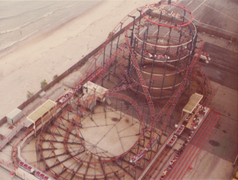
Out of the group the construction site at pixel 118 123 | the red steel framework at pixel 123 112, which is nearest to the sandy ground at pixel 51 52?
the construction site at pixel 118 123

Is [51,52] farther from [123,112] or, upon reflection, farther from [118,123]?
[118,123]

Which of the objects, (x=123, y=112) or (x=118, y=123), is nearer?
(x=118, y=123)

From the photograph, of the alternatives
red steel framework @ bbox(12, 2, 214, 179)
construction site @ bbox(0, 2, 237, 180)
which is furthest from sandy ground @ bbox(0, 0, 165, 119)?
red steel framework @ bbox(12, 2, 214, 179)

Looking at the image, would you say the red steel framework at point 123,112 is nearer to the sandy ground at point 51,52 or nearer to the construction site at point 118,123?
the construction site at point 118,123

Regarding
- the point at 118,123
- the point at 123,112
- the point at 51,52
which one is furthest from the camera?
the point at 51,52

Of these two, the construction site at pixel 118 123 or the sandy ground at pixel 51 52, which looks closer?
the construction site at pixel 118 123

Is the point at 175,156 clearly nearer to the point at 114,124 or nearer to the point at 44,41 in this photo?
the point at 114,124

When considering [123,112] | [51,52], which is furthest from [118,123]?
[51,52]

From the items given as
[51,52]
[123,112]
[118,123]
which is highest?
[123,112]
